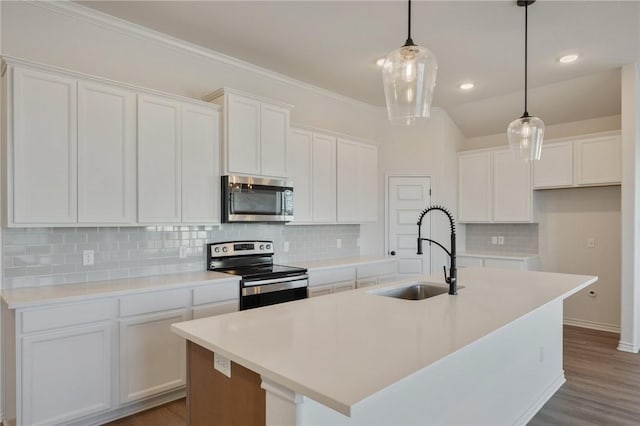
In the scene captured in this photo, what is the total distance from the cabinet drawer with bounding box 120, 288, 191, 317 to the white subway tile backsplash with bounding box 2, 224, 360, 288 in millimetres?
521

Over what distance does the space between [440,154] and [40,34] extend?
4534mm

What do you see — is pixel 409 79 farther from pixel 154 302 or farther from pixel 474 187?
pixel 474 187

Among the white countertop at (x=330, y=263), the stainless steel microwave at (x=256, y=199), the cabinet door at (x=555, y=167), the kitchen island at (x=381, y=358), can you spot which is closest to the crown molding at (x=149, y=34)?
the stainless steel microwave at (x=256, y=199)

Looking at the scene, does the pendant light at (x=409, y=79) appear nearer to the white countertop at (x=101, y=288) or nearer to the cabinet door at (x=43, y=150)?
the white countertop at (x=101, y=288)

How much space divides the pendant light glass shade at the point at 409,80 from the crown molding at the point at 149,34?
225cm

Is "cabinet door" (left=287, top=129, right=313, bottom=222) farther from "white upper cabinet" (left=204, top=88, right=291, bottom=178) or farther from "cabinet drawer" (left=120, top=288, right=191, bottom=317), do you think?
"cabinet drawer" (left=120, top=288, right=191, bottom=317)

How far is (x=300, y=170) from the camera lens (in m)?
4.25

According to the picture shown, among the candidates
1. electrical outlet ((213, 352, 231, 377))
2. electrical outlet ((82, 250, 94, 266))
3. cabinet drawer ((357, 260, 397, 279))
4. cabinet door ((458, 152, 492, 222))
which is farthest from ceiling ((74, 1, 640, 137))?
electrical outlet ((213, 352, 231, 377))

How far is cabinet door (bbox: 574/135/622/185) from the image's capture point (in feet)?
14.5

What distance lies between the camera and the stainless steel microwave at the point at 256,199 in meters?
3.49

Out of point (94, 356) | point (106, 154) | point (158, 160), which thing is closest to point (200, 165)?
point (158, 160)

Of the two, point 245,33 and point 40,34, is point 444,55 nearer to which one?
point 245,33

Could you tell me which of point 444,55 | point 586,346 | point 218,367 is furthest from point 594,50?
point 218,367

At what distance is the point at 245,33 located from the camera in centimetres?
333
